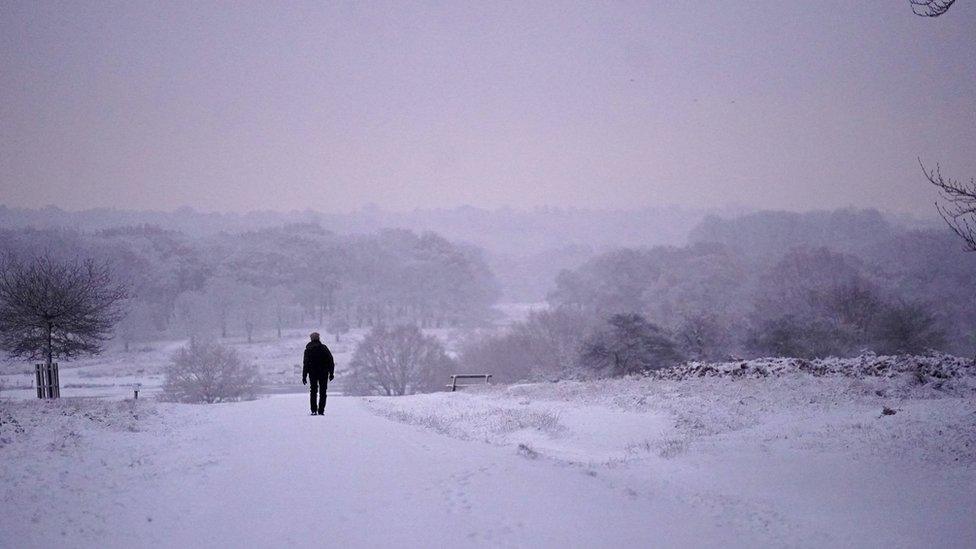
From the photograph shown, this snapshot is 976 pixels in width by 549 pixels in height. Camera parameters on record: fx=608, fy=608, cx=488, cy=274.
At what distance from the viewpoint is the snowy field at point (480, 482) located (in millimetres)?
7562

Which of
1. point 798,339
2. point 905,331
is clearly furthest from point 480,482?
point 905,331

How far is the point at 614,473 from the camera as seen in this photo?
1045 centimetres

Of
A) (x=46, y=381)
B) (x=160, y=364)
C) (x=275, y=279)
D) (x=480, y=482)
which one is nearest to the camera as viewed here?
(x=480, y=482)

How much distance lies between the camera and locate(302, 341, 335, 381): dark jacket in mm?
16812

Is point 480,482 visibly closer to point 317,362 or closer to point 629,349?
point 317,362

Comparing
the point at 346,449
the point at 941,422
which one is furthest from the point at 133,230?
the point at 941,422

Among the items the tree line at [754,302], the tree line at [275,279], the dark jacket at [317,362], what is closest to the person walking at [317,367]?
the dark jacket at [317,362]

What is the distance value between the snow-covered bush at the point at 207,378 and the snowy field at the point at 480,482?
→ 40.4 m

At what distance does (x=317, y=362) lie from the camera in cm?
1688

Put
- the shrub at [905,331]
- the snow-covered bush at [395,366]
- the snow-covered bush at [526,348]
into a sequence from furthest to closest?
the snow-covered bush at [526,348] → the snow-covered bush at [395,366] → the shrub at [905,331]

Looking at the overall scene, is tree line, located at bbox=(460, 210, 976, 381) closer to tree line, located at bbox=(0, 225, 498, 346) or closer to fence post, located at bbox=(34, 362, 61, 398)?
tree line, located at bbox=(0, 225, 498, 346)

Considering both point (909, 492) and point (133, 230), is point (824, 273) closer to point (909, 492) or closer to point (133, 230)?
point (909, 492)

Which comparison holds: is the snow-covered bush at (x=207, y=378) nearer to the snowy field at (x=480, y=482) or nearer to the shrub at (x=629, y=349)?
the shrub at (x=629, y=349)

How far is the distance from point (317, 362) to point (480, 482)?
8.96m
